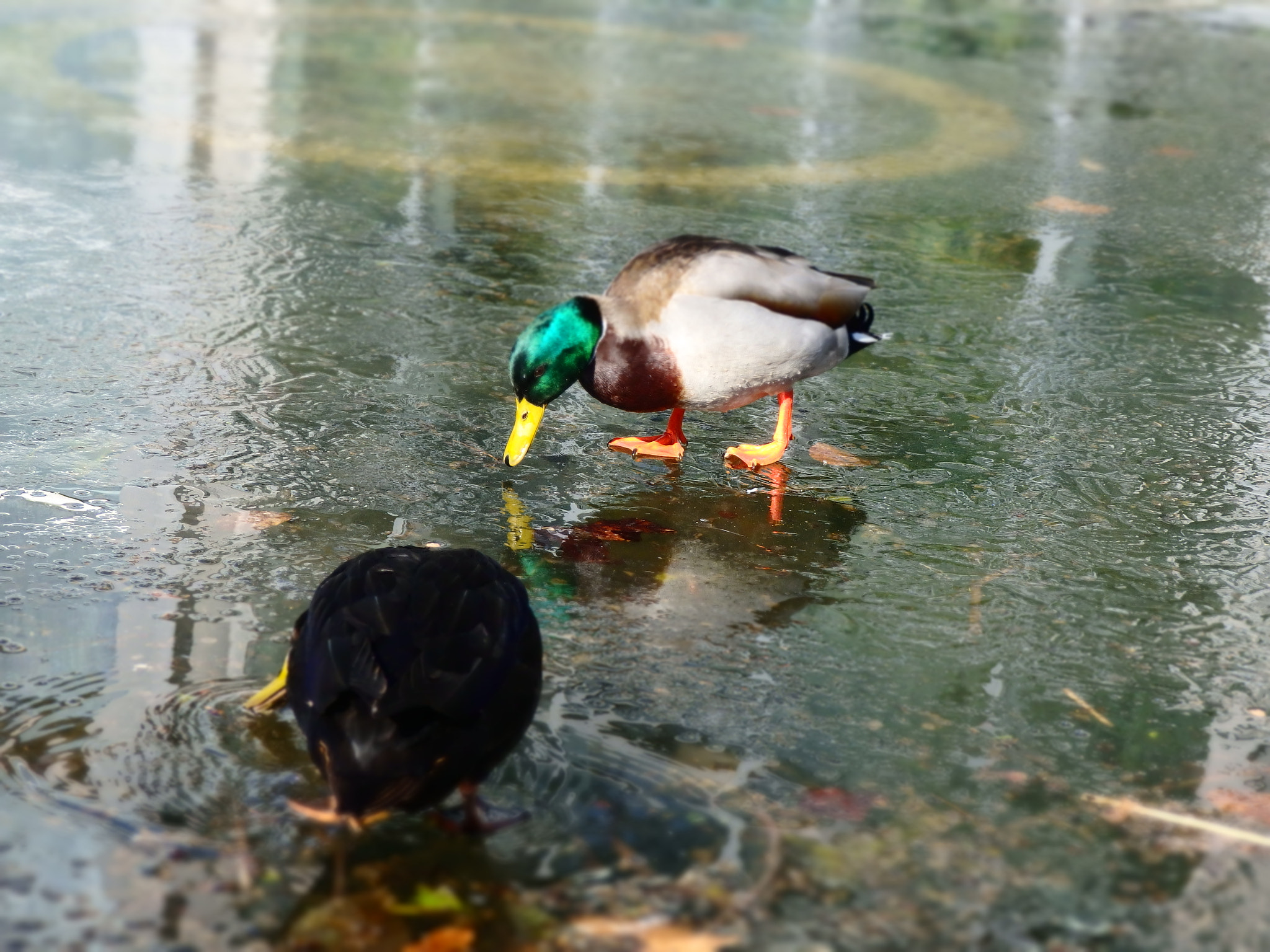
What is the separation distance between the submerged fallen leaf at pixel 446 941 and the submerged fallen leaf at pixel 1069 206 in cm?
559

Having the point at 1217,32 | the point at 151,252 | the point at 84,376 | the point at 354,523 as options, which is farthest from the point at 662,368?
the point at 1217,32

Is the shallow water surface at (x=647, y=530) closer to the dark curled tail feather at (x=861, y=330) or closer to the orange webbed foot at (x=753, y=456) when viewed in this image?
the orange webbed foot at (x=753, y=456)

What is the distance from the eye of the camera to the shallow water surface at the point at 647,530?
2.17 meters

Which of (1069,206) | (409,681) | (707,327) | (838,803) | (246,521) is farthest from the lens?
(1069,206)

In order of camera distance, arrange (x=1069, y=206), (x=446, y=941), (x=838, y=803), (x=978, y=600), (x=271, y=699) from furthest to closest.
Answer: (x=1069, y=206)
(x=978, y=600)
(x=271, y=699)
(x=838, y=803)
(x=446, y=941)

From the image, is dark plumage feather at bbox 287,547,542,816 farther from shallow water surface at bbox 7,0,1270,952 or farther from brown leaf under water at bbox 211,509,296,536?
brown leaf under water at bbox 211,509,296,536

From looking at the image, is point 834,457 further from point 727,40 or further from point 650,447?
point 727,40

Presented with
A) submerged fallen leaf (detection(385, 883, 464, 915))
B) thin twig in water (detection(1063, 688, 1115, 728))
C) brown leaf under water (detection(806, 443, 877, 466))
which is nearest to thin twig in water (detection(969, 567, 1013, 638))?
thin twig in water (detection(1063, 688, 1115, 728))

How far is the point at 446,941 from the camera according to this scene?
6.62 feet

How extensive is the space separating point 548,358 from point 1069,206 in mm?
4147

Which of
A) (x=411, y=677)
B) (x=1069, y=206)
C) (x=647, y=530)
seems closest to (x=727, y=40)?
(x=1069, y=206)

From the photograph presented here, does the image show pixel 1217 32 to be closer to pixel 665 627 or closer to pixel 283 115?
pixel 283 115

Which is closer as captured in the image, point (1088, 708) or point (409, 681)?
point (409, 681)

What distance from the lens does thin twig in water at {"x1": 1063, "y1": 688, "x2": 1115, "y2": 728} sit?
8.75 feet
